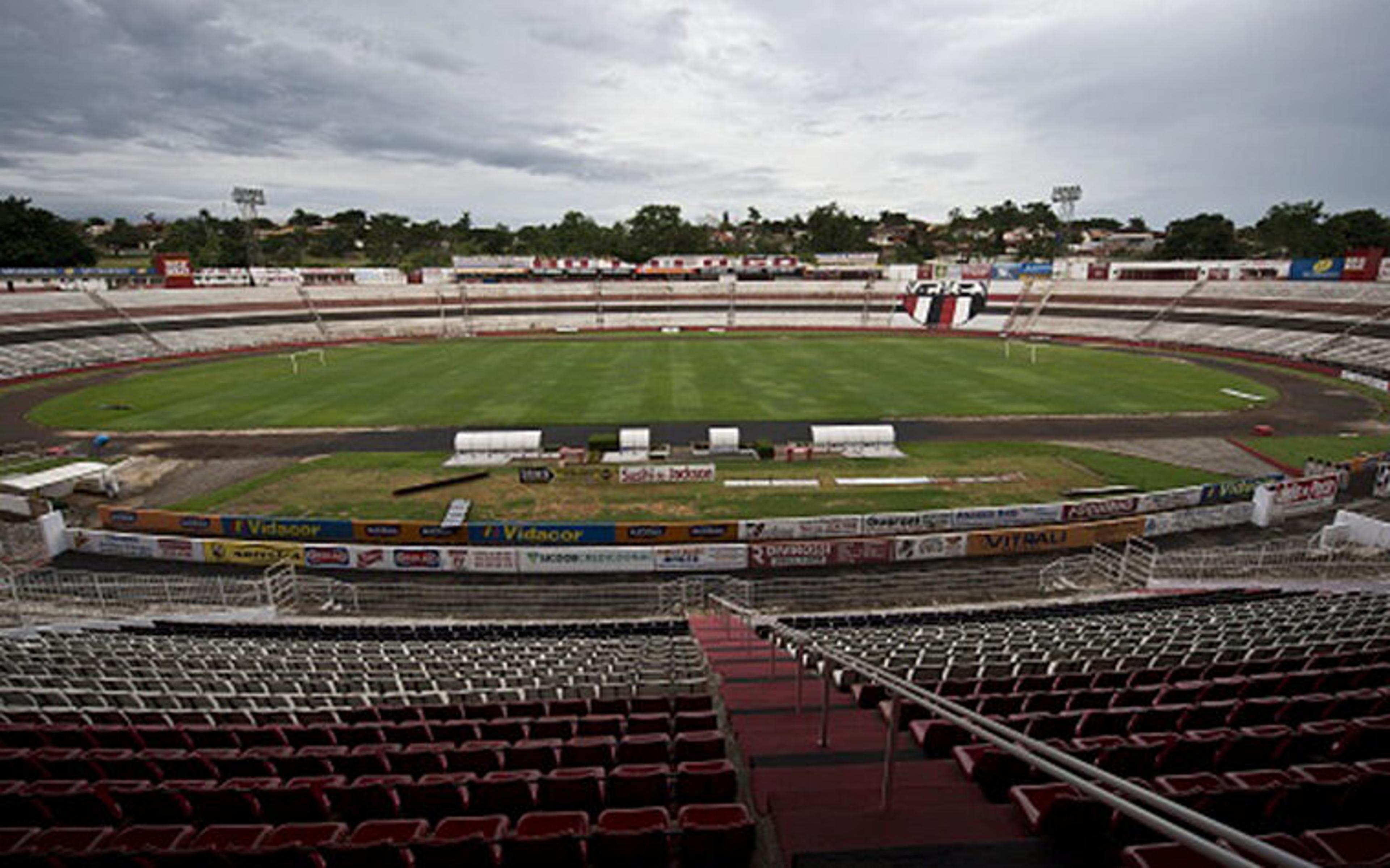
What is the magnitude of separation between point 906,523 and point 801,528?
4.31 m

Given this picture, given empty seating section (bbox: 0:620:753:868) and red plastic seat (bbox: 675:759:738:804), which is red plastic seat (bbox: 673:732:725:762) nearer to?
empty seating section (bbox: 0:620:753:868)

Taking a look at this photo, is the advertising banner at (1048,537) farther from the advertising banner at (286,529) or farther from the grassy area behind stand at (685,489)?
the advertising banner at (286,529)

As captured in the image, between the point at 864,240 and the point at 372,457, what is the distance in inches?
5968

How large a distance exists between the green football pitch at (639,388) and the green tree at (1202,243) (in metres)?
79.8

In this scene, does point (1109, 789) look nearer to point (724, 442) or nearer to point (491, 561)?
point (491, 561)

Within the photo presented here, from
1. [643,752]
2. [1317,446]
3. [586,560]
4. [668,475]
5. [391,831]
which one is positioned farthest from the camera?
[1317,446]

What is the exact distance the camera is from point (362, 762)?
22.9ft

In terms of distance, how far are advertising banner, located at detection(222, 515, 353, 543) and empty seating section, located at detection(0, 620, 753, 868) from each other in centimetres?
1187

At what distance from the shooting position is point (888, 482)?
1233 inches

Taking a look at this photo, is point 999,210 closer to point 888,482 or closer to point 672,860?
point 888,482

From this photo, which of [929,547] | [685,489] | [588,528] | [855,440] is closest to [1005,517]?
[929,547]

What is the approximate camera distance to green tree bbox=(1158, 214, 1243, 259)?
12506 cm

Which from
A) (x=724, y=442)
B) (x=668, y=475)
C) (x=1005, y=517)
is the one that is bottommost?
(x=1005, y=517)

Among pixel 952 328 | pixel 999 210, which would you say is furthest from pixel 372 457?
pixel 999 210
